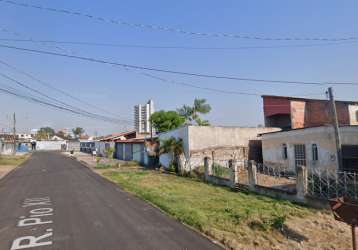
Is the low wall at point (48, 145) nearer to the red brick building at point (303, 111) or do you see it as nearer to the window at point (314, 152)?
the red brick building at point (303, 111)

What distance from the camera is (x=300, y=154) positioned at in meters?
20.3

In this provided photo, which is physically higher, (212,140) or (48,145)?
(48,145)

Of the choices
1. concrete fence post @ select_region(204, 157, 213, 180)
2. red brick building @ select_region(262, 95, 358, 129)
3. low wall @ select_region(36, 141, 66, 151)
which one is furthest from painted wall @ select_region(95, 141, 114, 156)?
low wall @ select_region(36, 141, 66, 151)

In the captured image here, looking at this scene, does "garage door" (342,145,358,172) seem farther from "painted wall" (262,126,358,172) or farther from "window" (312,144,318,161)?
"window" (312,144,318,161)

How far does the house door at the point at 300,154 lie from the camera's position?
20072 millimetres

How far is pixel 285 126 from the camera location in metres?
30.7

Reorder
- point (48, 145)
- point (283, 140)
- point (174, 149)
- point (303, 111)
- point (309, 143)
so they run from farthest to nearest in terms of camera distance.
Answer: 1. point (48, 145)
2. point (303, 111)
3. point (174, 149)
4. point (283, 140)
5. point (309, 143)

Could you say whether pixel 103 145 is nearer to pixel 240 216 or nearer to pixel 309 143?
pixel 309 143

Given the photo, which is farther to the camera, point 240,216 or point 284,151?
point 284,151

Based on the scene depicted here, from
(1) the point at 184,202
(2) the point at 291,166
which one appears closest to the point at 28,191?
(1) the point at 184,202

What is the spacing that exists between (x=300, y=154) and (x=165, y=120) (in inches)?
1067

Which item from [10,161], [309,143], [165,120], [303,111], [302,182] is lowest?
[302,182]

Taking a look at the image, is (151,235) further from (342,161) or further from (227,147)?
(227,147)

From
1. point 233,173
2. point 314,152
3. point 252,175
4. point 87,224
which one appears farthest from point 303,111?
point 87,224
